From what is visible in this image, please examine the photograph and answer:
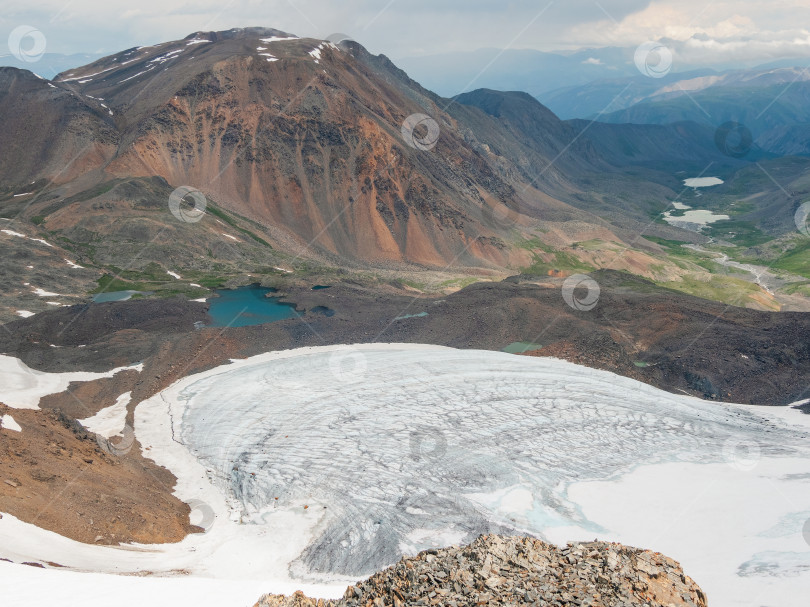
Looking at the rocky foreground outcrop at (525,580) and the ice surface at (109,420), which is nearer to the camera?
the rocky foreground outcrop at (525,580)

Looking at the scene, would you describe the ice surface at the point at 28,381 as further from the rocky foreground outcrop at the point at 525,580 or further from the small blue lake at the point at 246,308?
the rocky foreground outcrop at the point at 525,580

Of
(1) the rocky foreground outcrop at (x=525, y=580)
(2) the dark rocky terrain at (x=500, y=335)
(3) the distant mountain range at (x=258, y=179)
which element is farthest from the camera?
(3) the distant mountain range at (x=258, y=179)

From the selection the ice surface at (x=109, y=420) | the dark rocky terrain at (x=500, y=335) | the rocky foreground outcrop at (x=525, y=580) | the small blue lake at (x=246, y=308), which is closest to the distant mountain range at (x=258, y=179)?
the small blue lake at (x=246, y=308)

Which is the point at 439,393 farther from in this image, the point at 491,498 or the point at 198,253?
the point at 198,253

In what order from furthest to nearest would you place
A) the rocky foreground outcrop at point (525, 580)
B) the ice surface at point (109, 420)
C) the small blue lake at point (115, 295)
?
the small blue lake at point (115, 295), the ice surface at point (109, 420), the rocky foreground outcrop at point (525, 580)

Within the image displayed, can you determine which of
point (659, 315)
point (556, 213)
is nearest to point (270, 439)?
point (659, 315)

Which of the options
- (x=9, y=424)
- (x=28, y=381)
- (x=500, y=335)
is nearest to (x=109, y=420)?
(x=28, y=381)

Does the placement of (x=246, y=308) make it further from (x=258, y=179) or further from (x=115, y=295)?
(x=258, y=179)

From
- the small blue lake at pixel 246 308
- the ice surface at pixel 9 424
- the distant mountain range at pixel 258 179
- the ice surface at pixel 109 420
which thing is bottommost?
the ice surface at pixel 9 424
